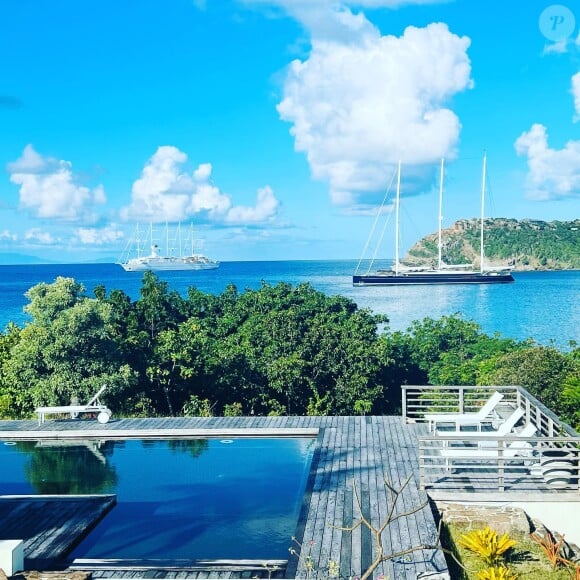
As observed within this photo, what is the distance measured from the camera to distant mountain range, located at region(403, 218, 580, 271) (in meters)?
87.4

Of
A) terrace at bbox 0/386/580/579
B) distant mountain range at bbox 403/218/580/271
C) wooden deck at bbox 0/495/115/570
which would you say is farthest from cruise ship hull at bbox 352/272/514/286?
wooden deck at bbox 0/495/115/570

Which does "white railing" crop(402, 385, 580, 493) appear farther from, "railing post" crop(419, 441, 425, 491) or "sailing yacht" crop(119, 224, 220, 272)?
"sailing yacht" crop(119, 224, 220, 272)

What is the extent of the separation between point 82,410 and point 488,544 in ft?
20.7

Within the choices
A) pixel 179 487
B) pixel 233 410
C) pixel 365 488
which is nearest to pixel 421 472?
pixel 365 488

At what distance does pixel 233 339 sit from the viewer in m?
16.2

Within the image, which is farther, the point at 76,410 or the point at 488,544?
the point at 76,410

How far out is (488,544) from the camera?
224 inches

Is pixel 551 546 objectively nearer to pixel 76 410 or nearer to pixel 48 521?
pixel 48 521

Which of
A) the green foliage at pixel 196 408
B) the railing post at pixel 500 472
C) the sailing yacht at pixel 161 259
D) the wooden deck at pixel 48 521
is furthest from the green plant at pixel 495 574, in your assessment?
the sailing yacht at pixel 161 259

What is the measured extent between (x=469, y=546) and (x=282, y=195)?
83.5m

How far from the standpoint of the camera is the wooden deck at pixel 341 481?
530 centimetres

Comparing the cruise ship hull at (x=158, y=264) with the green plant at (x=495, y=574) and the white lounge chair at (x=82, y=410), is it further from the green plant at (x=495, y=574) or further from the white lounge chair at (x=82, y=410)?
the green plant at (x=495, y=574)

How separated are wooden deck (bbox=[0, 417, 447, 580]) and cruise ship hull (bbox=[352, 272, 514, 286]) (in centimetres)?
6237

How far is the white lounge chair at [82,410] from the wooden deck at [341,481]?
0.13 metres
